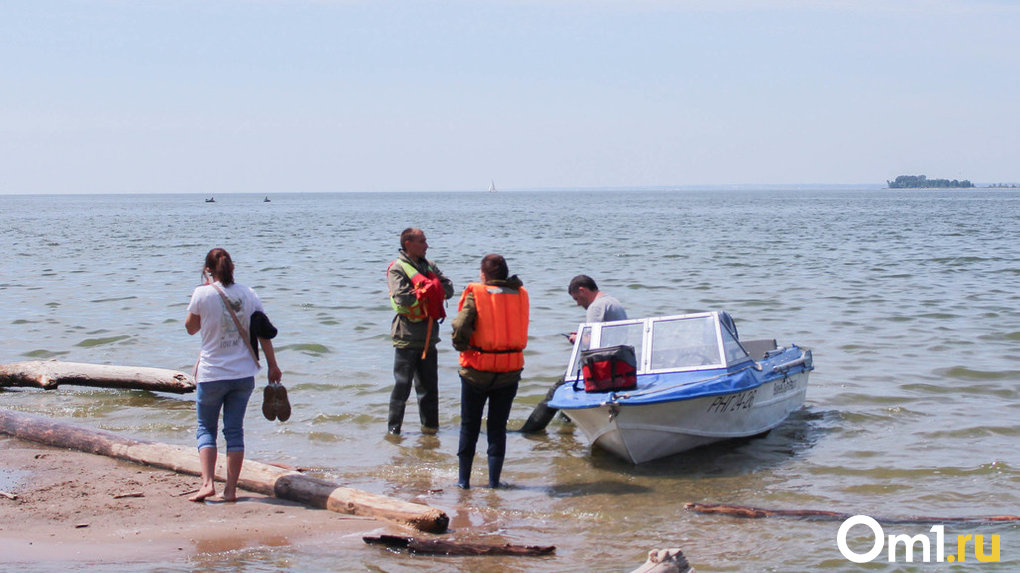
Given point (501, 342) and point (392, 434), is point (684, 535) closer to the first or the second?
point (501, 342)

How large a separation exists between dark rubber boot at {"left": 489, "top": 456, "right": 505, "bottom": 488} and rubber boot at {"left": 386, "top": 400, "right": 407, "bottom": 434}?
81.2 inches

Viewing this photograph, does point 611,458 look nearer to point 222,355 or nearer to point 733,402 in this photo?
point 733,402

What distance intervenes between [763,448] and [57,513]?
6.64 meters

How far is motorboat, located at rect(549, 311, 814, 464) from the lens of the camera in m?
9.05

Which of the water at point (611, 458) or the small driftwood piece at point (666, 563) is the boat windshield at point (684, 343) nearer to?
the water at point (611, 458)

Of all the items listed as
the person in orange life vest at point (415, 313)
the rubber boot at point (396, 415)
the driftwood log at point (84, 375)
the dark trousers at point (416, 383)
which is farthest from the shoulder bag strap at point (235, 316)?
the driftwood log at point (84, 375)

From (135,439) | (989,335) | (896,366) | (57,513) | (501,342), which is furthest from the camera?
(989,335)

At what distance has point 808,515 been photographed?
789 cm

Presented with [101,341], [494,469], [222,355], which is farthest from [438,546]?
[101,341]

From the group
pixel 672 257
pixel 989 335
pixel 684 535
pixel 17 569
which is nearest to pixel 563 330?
pixel 989 335

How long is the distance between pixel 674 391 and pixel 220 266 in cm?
428

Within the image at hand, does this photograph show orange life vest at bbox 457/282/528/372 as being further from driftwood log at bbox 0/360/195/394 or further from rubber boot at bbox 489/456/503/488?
driftwood log at bbox 0/360/195/394

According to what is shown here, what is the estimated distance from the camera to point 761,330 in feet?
59.2

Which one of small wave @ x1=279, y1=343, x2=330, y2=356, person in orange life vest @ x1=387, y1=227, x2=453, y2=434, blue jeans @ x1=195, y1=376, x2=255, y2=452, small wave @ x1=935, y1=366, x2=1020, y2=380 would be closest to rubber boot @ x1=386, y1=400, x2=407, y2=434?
person in orange life vest @ x1=387, y1=227, x2=453, y2=434
